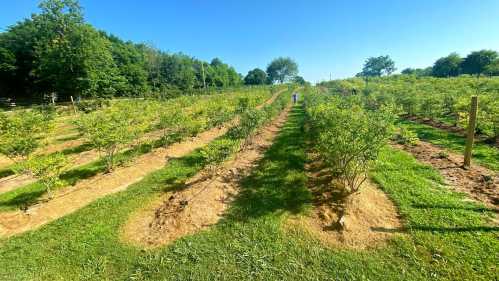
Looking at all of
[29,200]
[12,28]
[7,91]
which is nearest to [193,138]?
[29,200]

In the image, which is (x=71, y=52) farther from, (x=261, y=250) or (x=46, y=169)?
(x=261, y=250)

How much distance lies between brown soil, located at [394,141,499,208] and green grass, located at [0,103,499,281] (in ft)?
2.25

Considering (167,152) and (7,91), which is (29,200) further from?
(7,91)

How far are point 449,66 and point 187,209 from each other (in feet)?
270

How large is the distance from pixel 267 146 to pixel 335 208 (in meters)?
6.63

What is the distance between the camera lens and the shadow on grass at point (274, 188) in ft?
20.3

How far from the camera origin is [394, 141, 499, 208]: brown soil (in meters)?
6.43

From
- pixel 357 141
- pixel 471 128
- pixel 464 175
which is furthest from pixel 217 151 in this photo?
pixel 471 128

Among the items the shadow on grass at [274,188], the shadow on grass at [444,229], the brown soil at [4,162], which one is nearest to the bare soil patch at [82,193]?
the shadow on grass at [274,188]

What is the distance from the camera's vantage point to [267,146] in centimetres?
1230

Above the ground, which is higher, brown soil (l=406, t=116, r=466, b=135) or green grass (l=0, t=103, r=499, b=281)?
brown soil (l=406, t=116, r=466, b=135)

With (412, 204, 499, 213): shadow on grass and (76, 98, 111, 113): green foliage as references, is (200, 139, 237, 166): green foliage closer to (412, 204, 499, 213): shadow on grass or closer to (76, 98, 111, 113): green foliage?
(412, 204, 499, 213): shadow on grass

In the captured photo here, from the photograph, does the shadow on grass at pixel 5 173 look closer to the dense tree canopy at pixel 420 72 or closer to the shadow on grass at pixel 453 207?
the shadow on grass at pixel 453 207

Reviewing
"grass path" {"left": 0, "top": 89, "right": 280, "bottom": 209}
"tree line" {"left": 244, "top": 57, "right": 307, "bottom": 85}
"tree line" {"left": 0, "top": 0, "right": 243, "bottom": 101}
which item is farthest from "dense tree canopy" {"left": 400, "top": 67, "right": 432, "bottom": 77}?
"grass path" {"left": 0, "top": 89, "right": 280, "bottom": 209}
